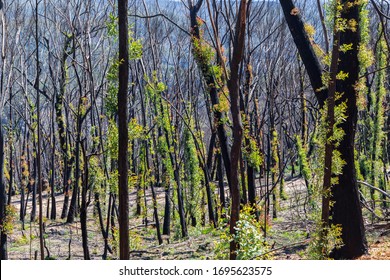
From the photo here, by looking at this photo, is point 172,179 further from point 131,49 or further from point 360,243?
point 360,243

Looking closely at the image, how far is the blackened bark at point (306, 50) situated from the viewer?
7.26 meters

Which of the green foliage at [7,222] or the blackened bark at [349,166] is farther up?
the blackened bark at [349,166]

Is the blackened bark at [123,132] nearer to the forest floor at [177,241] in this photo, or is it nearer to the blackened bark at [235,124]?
the blackened bark at [235,124]

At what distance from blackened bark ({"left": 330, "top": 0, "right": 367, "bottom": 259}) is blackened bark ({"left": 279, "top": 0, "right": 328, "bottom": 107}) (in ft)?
0.90

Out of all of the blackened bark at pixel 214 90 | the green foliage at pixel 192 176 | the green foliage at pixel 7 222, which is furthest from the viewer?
the green foliage at pixel 192 176

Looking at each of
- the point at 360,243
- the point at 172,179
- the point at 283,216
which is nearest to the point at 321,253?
the point at 360,243

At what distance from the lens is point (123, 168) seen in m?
7.34

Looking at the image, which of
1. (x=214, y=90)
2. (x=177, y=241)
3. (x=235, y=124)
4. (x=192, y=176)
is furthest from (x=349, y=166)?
(x=192, y=176)

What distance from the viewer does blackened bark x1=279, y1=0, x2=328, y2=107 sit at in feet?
23.8

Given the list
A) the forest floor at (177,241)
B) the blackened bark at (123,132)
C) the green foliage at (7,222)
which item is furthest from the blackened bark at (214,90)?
the green foliage at (7,222)

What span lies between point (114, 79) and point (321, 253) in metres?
4.86

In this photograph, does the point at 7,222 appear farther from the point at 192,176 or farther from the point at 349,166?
the point at 349,166

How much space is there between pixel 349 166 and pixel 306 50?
1802mm

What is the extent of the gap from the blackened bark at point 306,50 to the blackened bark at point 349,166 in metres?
0.27
